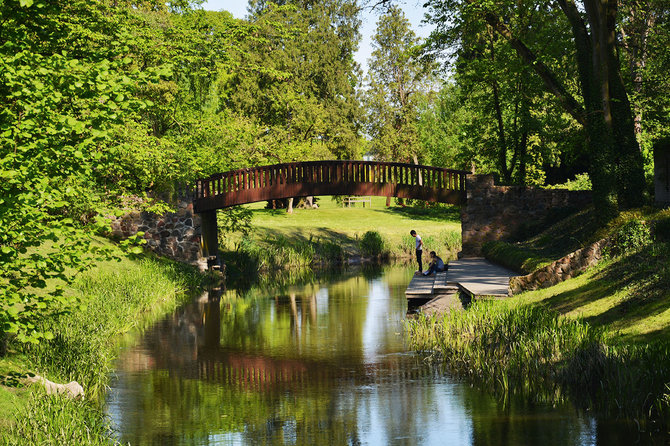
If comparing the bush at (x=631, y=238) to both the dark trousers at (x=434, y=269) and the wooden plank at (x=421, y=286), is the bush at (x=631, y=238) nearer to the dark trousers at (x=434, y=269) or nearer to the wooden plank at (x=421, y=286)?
the wooden plank at (x=421, y=286)

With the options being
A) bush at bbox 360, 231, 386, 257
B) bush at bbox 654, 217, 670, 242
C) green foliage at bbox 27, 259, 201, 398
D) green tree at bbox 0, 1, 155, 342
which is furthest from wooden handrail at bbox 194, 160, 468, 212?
green tree at bbox 0, 1, 155, 342

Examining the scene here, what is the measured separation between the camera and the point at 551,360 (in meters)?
13.0

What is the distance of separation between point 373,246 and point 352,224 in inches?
318

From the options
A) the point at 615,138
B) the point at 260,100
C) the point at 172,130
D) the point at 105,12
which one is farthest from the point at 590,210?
the point at 260,100

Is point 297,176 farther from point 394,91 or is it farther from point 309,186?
point 394,91

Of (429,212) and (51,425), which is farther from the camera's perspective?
(429,212)

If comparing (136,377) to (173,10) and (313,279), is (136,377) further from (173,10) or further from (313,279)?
(173,10)

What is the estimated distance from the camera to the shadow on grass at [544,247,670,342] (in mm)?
13148

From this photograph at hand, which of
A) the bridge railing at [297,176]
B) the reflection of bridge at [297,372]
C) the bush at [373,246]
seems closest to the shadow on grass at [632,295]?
the reflection of bridge at [297,372]

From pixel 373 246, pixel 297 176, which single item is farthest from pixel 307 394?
pixel 373 246

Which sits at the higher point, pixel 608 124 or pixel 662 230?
pixel 608 124

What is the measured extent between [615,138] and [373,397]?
12.9m

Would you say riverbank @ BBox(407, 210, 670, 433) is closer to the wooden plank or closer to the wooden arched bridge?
the wooden plank

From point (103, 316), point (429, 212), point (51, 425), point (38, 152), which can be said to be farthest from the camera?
point (429, 212)
